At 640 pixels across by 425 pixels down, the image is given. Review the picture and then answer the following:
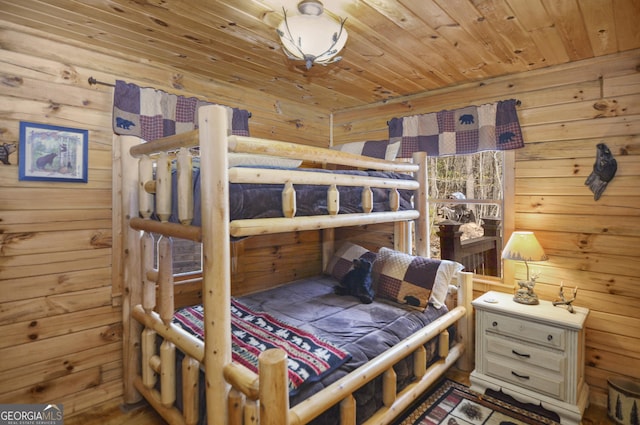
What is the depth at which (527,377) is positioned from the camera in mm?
2164

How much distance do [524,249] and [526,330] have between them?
0.52 metres

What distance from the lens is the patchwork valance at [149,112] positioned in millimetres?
2162

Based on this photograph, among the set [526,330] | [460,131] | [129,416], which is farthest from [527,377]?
[129,416]

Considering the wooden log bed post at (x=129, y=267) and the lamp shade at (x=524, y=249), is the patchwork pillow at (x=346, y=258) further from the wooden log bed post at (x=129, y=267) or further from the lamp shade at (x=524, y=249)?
the wooden log bed post at (x=129, y=267)

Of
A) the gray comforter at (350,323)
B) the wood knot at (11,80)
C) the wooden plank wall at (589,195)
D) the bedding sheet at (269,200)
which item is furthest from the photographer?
the wooden plank wall at (589,195)

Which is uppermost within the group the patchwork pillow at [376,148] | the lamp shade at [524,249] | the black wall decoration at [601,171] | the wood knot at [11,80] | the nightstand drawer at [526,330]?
the wood knot at [11,80]

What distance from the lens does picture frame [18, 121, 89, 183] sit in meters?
1.91

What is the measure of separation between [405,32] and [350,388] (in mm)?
1868

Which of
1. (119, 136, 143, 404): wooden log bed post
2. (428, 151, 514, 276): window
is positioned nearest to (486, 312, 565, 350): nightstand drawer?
(428, 151, 514, 276): window

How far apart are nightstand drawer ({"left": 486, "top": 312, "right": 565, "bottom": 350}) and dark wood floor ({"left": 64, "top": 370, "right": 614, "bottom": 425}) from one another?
1.65ft

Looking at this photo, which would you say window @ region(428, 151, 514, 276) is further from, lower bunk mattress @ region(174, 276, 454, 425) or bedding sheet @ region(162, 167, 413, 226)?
bedding sheet @ region(162, 167, 413, 226)

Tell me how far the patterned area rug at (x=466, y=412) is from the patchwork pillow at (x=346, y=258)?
1.09 m

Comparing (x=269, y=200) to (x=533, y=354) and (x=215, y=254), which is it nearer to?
(x=215, y=254)

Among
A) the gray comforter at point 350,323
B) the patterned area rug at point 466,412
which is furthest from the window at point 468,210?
the patterned area rug at point 466,412
